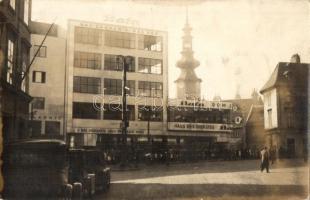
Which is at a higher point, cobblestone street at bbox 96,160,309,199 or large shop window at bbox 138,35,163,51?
large shop window at bbox 138,35,163,51

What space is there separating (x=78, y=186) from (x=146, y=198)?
4.26ft

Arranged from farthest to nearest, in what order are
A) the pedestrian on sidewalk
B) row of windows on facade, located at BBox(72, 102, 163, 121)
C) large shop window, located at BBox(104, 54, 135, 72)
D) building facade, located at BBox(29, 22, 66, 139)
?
large shop window, located at BBox(104, 54, 135, 72) → row of windows on facade, located at BBox(72, 102, 163, 121) → the pedestrian on sidewalk → building facade, located at BBox(29, 22, 66, 139)

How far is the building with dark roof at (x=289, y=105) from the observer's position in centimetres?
910

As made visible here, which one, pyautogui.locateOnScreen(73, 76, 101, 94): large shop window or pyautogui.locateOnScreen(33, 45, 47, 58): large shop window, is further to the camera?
pyautogui.locateOnScreen(33, 45, 47, 58): large shop window

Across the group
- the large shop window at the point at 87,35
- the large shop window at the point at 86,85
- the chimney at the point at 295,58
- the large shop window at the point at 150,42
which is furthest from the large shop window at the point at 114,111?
the chimney at the point at 295,58

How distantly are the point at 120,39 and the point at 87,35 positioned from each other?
35.5 inches

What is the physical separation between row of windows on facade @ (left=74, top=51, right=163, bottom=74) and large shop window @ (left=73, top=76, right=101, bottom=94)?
46 centimetres

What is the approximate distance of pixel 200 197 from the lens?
828 centimetres

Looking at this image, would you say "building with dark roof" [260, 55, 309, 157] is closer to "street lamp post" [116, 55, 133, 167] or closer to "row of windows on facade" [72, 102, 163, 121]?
"row of windows on facade" [72, 102, 163, 121]

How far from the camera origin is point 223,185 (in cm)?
935

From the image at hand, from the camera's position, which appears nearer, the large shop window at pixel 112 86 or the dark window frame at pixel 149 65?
Answer: the large shop window at pixel 112 86

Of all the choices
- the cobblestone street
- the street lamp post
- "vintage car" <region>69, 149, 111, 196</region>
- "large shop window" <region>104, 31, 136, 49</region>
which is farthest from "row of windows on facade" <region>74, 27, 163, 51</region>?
the cobblestone street

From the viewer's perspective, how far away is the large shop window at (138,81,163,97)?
10.0 metres

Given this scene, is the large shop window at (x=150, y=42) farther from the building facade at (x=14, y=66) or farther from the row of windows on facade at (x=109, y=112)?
the building facade at (x=14, y=66)
